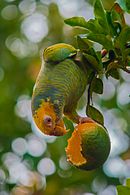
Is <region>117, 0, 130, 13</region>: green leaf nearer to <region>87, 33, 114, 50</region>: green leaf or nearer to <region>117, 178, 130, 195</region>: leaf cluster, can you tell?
<region>87, 33, 114, 50</region>: green leaf

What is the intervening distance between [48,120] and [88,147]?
11 cm

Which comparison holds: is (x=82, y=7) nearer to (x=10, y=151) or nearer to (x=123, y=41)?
(x=10, y=151)

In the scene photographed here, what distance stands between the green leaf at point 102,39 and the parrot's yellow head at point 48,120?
0.18 meters

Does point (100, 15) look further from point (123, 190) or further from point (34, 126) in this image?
point (34, 126)

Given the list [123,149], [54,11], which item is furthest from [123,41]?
[54,11]

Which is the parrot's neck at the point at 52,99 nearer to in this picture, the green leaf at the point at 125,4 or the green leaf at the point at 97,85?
the green leaf at the point at 97,85

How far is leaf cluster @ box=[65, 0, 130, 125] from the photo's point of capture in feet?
3.83

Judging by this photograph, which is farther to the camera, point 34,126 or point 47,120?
point 34,126

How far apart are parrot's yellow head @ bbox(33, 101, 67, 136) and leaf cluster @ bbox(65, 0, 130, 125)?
4.9 inches

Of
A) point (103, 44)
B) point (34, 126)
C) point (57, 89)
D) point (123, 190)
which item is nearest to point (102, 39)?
point (103, 44)

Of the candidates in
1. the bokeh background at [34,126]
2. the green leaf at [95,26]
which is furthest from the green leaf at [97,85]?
the bokeh background at [34,126]

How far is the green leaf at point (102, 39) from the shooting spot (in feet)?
3.90

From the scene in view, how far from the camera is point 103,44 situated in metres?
1.19

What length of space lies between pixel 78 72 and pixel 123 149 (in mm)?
2582
